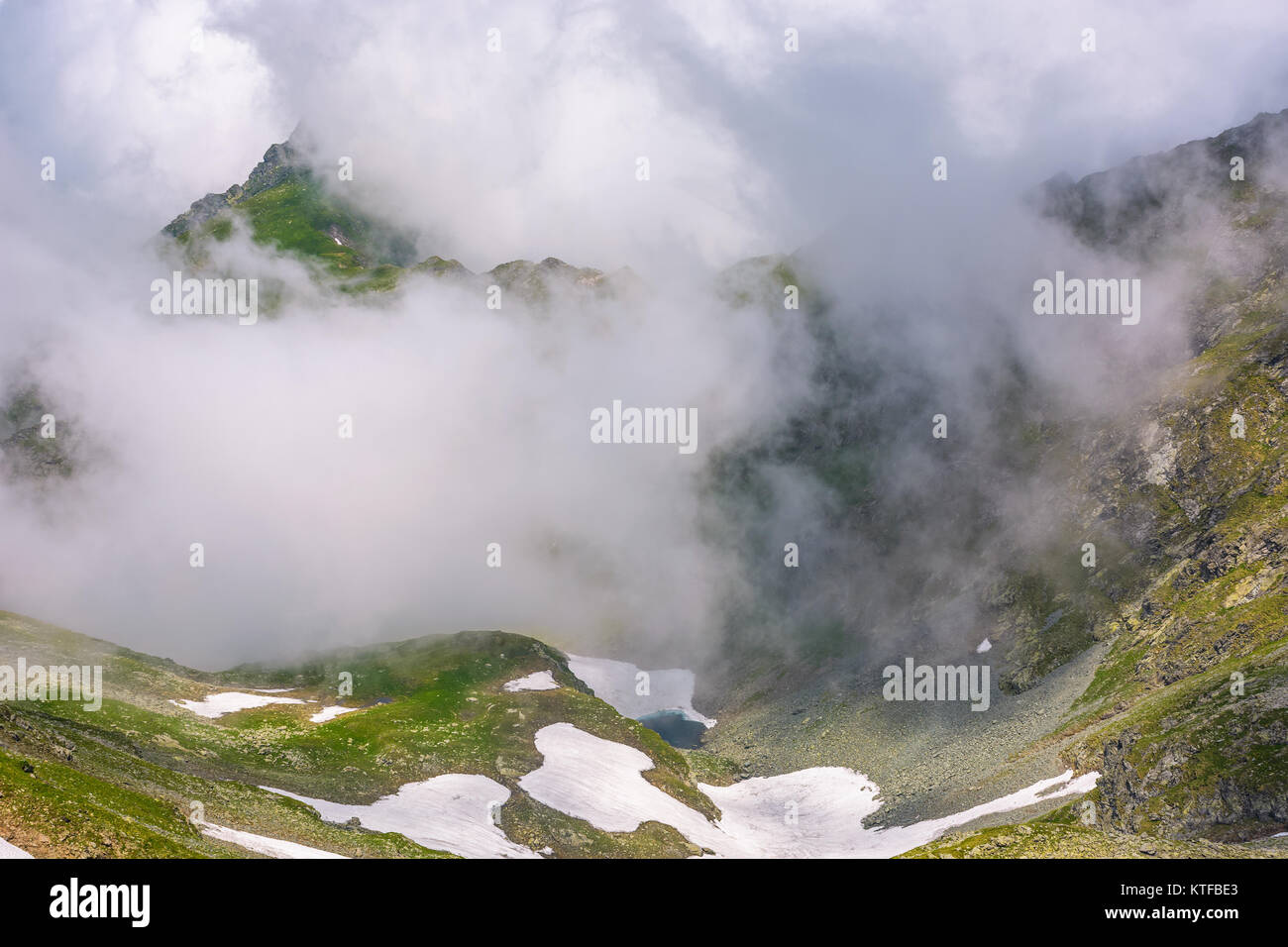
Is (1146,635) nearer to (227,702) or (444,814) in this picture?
(444,814)

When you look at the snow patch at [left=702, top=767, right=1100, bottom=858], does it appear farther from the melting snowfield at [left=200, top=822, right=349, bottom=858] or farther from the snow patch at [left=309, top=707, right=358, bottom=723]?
the melting snowfield at [left=200, top=822, right=349, bottom=858]

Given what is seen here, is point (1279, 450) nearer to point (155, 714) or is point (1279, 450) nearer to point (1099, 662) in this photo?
point (1099, 662)

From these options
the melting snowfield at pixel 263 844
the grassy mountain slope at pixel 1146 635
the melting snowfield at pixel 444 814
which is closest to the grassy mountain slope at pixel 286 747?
the melting snowfield at pixel 263 844

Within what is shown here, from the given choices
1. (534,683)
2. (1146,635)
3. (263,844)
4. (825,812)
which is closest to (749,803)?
(825,812)

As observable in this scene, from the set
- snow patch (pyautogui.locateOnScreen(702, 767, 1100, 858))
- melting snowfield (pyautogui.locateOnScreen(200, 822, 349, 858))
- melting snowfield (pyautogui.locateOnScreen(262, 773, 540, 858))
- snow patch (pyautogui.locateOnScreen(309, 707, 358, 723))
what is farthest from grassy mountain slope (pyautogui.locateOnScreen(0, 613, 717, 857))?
snow patch (pyautogui.locateOnScreen(702, 767, 1100, 858))
